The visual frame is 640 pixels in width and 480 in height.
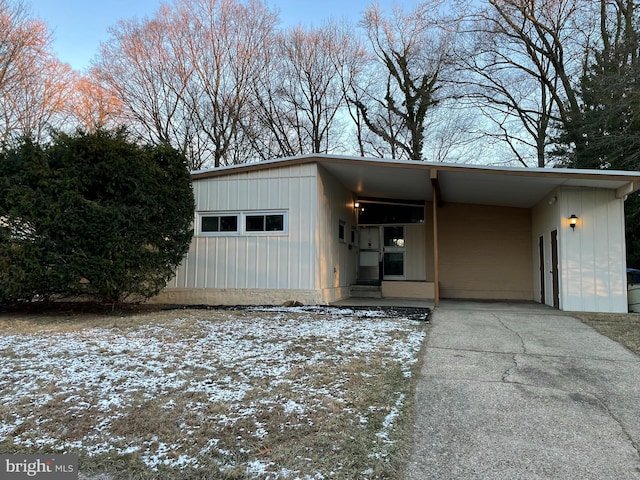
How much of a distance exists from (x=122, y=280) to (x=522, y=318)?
7.03m

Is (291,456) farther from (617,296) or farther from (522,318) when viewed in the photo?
(617,296)

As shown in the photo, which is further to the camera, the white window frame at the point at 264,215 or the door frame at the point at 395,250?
the door frame at the point at 395,250

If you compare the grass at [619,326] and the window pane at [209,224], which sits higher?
the window pane at [209,224]

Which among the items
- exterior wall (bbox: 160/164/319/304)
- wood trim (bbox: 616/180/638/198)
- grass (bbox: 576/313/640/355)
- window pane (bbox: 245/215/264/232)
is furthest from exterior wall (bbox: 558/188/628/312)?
window pane (bbox: 245/215/264/232)

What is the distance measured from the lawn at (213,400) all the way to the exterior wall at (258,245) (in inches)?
123

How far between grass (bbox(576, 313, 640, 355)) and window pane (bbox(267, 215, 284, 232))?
19.5 feet

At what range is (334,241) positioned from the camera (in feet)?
33.8

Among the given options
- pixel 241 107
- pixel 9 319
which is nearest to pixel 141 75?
pixel 241 107

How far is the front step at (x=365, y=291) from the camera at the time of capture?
1172 cm

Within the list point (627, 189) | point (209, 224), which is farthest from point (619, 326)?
point (209, 224)

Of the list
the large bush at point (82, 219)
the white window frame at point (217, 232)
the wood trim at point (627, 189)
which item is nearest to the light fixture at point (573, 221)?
the wood trim at point (627, 189)

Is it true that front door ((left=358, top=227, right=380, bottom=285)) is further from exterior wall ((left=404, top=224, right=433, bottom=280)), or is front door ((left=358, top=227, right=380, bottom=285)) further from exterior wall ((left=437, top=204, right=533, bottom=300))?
exterior wall ((left=437, top=204, right=533, bottom=300))

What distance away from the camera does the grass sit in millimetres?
5371

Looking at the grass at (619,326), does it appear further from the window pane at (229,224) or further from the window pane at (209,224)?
the window pane at (209,224)
